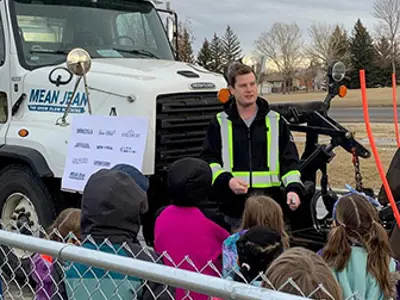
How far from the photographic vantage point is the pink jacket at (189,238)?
11.5ft

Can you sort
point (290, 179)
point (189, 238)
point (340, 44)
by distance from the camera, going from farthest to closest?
point (340, 44) → point (290, 179) → point (189, 238)

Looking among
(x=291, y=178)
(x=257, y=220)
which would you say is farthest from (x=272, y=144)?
(x=257, y=220)

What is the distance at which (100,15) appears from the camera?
6.63m

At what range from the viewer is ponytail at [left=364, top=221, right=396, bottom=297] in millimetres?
3158

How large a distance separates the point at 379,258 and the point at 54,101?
3.68m

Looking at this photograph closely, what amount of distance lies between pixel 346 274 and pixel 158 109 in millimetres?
2998

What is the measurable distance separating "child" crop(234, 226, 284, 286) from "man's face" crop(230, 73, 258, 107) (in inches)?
69.4

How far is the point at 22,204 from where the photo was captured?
5.87 meters

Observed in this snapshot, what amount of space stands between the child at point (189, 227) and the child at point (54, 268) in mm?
503

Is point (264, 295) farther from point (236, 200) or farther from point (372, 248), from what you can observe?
point (236, 200)

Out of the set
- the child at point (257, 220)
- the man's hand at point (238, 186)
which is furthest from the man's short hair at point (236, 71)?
the child at point (257, 220)

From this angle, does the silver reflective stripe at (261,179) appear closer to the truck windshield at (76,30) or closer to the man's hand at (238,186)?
the man's hand at (238,186)

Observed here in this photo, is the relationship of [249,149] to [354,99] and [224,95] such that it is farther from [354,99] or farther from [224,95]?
[354,99]

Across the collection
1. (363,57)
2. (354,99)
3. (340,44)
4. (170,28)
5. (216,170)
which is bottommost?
(354,99)
